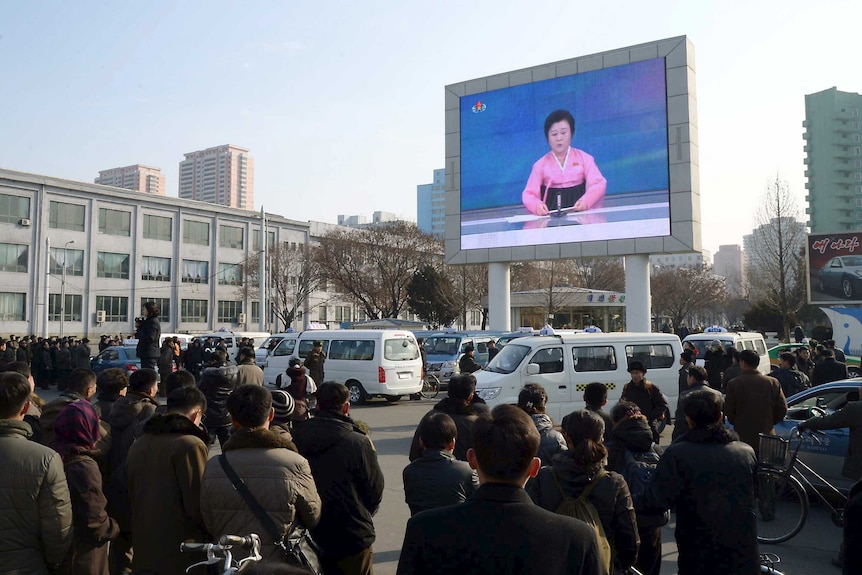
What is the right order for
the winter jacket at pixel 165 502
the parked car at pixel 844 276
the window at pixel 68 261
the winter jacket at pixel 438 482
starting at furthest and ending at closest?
the window at pixel 68 261 < the parked car at pixel 844 276 < the winter jacket at pixel 438 482 < the winter jacket at pixel 165 502

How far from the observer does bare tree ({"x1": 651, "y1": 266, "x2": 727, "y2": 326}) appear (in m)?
63.0

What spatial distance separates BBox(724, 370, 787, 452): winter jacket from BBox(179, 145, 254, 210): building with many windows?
179m

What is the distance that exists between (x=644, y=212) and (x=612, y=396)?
1801cm

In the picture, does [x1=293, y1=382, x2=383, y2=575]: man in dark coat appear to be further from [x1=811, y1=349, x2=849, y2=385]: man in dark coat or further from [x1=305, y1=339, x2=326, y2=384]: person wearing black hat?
[x1=811, y1=349, x2=849, y2=385]: man in dark coat

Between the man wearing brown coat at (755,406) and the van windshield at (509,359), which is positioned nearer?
the man wearing brown coat at (755,406)

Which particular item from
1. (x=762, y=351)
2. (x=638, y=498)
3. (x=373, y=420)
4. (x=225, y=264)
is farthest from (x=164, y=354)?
(x=225, y=264)

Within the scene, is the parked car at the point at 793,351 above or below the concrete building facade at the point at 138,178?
below

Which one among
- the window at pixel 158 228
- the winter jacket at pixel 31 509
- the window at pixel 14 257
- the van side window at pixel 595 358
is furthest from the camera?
the window at pixel 158 228

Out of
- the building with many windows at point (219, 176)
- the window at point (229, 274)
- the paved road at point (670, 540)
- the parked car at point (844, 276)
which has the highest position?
the building with many windows at point (219, 176)

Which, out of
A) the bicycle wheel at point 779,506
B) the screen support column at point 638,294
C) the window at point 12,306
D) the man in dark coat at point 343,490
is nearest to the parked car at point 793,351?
the screen support column at point 638,294

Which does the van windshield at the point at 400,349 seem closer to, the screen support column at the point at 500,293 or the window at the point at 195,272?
the screen support column at the point at 500,293

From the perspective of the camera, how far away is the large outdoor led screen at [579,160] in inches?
1116

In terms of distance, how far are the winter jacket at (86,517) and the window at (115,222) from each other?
57.2 meters

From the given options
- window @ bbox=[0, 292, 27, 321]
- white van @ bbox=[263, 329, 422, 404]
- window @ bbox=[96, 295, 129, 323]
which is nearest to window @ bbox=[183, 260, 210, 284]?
window @ bbox=[96, 295, 129, 323]
